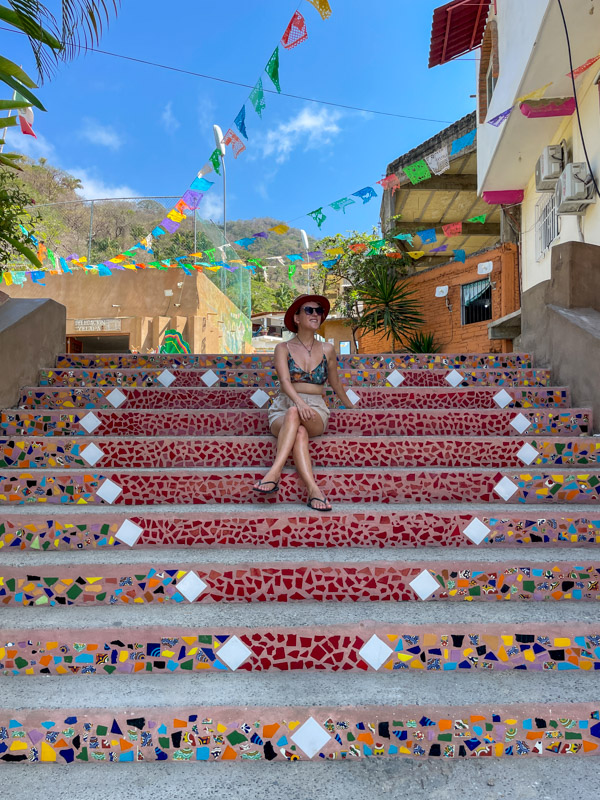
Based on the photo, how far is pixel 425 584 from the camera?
213 cm

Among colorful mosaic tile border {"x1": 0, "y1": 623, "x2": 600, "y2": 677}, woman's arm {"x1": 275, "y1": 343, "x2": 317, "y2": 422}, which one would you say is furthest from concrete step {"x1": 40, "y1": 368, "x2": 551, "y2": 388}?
colorful mosaic tile border {"x1": 0, "y1": 623, "x2": 600, "y2": 677}

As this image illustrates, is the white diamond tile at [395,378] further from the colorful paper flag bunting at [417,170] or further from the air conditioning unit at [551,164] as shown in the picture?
the colorful paper flag bunting at [417,170]

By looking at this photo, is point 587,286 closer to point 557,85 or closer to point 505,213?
point 557,85

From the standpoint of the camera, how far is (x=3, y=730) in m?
1.62

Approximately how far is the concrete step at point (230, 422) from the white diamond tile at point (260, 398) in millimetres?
346

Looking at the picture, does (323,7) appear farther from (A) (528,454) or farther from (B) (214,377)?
(A) (528,454)

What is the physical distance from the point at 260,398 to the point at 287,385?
722 mm

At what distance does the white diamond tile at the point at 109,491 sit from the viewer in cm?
267

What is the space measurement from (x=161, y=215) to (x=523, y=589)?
32.9 ft

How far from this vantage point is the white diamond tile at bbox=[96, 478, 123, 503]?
2666 mm

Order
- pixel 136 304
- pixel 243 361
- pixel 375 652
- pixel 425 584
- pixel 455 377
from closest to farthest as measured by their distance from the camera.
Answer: pixel 375 652
pixel 425 584
pixel 455 377
pixel 243 361
pixel 136 304

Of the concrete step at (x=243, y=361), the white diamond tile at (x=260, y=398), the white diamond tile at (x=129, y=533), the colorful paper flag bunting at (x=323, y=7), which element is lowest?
the white diamond tile at (x=129, y=533)

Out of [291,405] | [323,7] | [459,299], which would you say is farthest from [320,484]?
[459,299]

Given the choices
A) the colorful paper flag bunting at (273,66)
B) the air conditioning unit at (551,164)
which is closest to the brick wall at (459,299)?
the air conditioning unit at (551,164)
